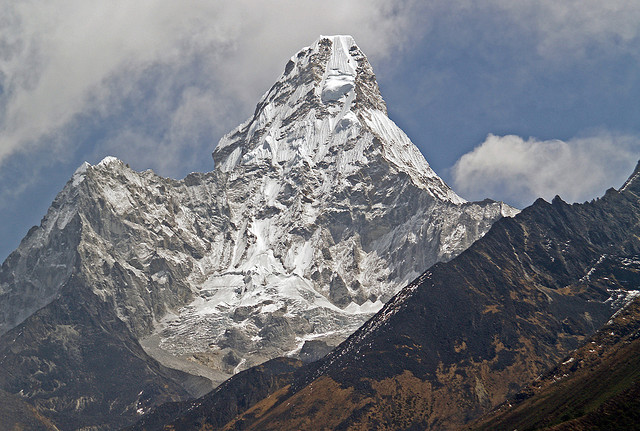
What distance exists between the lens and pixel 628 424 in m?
198

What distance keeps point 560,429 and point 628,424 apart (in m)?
13.9

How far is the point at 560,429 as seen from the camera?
645 ft
